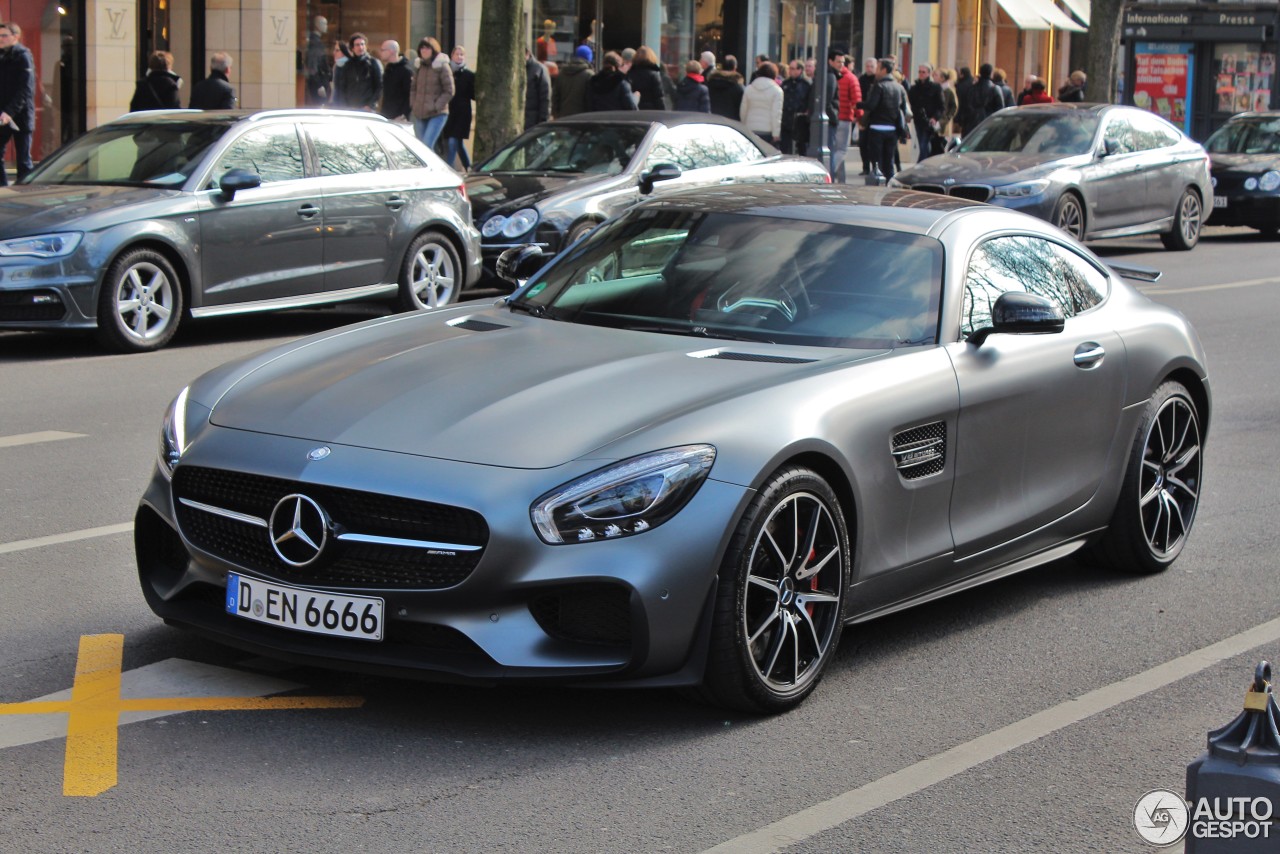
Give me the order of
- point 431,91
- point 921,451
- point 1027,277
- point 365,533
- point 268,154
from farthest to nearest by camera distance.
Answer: point 431,91 < point 268,154 < point 1027,277 < point 921,451 < point 365,533

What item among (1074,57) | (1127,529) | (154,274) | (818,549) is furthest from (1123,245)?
(1074,57)

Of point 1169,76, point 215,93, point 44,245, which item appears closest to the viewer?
point 44,245

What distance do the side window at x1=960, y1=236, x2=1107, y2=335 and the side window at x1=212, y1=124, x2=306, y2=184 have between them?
7.17 m

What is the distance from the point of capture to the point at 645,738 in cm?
489

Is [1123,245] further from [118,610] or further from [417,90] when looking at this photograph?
[118,610]

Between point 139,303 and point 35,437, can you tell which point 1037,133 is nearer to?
point 139,303

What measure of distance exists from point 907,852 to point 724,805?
0.47 metres

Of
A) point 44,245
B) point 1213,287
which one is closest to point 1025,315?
point 44,245

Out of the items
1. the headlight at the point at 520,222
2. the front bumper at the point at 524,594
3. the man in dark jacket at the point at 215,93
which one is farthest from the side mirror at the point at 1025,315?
the man in dark jacket at the point at 215,93

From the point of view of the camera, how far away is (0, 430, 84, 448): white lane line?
891cm

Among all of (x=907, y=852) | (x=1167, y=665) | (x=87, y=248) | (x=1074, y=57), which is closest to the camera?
(x=907, y=852)

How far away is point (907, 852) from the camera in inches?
164

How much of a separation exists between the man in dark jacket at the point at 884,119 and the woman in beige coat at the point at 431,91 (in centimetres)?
662

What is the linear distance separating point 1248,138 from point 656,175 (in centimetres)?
1226
